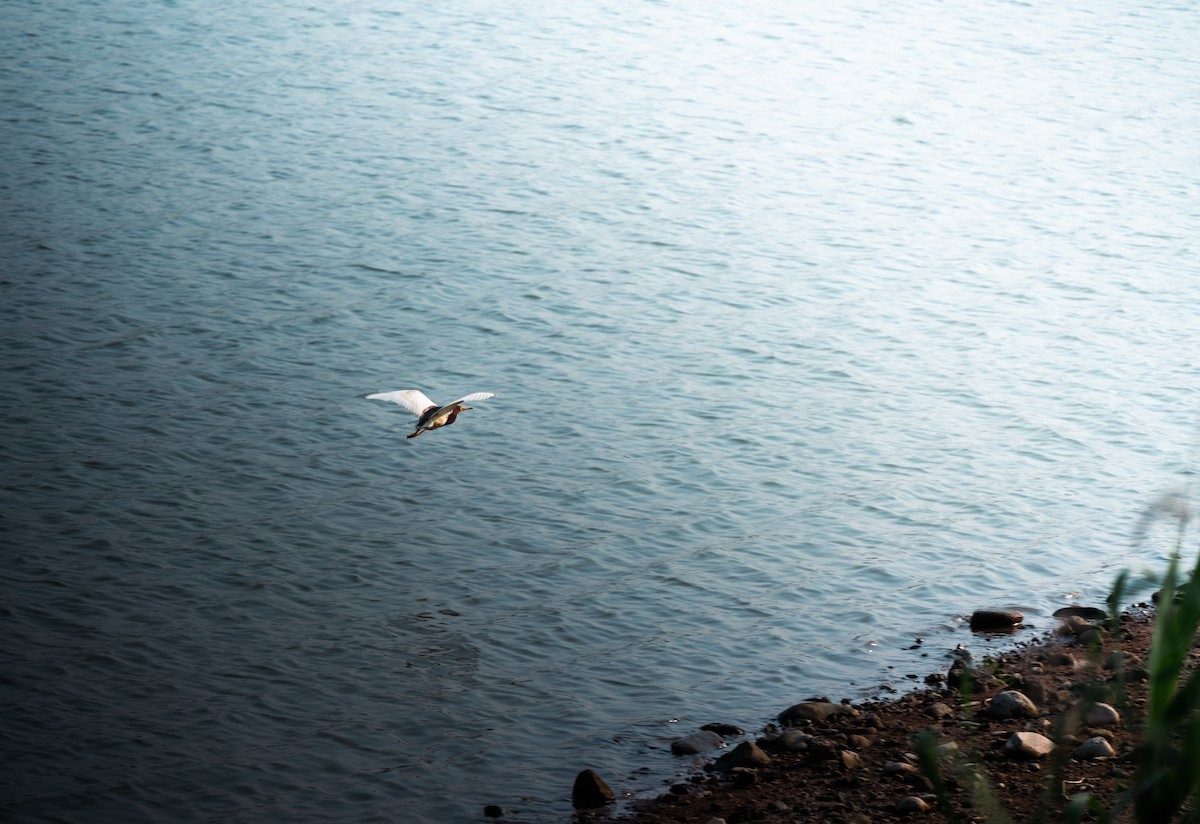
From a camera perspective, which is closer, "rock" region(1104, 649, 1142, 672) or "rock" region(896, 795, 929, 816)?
"rock" region(896, 795, 929, 816)

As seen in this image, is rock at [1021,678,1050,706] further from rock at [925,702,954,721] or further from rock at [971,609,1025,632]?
rock at [971,609,1025,632]

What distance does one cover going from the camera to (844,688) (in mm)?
8102

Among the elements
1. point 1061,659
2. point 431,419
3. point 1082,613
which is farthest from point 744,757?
point 1082,613

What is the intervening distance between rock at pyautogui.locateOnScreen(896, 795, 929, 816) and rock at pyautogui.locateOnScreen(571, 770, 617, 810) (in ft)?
4.79

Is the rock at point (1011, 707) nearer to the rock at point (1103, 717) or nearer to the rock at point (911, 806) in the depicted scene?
the rock at point (1103, 717)

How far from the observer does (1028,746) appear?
6.51 m

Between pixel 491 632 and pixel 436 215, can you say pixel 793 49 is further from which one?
pixel 491 632

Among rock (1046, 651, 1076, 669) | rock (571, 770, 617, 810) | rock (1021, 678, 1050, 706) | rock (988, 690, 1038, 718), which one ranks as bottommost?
rock (571, 770, 617, 810)

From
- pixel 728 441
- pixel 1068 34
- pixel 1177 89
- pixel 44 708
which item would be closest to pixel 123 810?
pixel 44 708

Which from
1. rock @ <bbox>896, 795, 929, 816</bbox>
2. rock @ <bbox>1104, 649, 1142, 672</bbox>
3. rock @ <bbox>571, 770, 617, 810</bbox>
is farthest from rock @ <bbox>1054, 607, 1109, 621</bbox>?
rock @ <bbox>571, 770, 617, 810</bbox>

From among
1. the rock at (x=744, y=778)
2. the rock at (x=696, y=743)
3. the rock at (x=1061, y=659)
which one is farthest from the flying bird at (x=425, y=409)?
the rock at (x=1061, y=659)

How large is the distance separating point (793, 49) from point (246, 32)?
36.1 ft

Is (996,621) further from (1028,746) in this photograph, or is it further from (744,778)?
(744,778)

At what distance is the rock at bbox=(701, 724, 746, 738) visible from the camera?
751 centimetres
